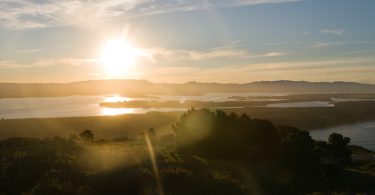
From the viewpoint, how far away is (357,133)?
75625 mm

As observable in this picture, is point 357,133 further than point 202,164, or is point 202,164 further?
point 357,133

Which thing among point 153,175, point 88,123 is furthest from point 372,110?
point 153,175

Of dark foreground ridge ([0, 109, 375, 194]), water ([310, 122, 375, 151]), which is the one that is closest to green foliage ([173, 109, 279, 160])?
dark foreground ridge ([0, 109, 375, 194])

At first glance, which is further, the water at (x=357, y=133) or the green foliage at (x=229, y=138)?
the water at (x=357, y=133)

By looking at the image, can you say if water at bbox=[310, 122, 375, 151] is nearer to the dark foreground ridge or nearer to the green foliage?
the dark foreground ridge

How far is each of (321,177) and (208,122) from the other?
1173cm

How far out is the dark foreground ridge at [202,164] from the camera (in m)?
25.8

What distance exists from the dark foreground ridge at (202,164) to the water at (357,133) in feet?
41.3

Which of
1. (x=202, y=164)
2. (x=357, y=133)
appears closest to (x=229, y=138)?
(x=202, y=164)

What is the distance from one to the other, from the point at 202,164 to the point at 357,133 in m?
51.3

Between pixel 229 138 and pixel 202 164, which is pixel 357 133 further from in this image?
pixel 202 164

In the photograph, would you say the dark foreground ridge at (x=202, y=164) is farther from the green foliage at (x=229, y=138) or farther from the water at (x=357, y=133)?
the water at (x=357, y=133)

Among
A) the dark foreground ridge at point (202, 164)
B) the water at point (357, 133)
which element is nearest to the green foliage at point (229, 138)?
the dark foreground ridge at point (202, 164)

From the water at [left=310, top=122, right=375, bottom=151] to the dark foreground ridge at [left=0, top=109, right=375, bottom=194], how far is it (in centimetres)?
1259
